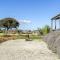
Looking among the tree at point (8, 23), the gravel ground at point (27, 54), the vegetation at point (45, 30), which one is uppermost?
the tree at point (8, 23)

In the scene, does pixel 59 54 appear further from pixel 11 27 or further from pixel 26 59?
pixel 11 27

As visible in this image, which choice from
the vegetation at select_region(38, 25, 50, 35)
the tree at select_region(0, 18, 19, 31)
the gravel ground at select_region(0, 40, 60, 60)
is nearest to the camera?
the gravel ground at select_region(0, 40, 60, 60)

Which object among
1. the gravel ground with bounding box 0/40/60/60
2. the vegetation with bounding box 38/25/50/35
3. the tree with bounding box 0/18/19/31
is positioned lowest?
the gravel ground with bounding box 0/40/60/60

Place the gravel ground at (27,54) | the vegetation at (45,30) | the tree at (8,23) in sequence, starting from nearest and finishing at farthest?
1. the gravel ground at (27,54)
2. the vegetation at (45,30)
3. the tree at (8,23)

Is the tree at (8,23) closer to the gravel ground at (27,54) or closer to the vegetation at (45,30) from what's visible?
the vegetation at (45,30)

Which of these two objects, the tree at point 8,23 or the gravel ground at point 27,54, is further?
the tree at point 8,23

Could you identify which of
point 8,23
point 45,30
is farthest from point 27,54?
point 8,23

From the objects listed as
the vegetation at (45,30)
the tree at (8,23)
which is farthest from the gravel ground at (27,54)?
the tree at (8,23)

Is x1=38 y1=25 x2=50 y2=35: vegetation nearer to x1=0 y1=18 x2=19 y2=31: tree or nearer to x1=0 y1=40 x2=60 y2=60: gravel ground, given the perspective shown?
x1=0 y1=40 x2=60 y2=60: gravel ground

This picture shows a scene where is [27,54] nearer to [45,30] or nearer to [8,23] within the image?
[45,30]

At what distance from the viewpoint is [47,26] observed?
3766 cm

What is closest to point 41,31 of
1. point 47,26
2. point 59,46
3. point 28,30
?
point 47,26

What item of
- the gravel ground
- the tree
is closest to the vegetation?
the gravel ground

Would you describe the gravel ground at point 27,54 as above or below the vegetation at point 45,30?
below
